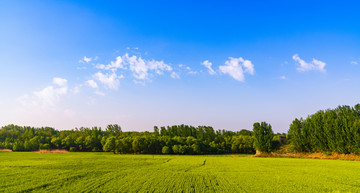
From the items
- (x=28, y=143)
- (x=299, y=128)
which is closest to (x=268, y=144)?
(x=299, y=128)

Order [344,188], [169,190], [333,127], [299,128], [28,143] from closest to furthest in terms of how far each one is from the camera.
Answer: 1. [169,190]
2. [344,188]
3. [333,127]
4. [299,128]
5. [28,143]

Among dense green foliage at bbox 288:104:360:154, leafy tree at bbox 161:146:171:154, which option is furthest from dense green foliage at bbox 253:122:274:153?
leafy tree at bbox 161:146:171:154

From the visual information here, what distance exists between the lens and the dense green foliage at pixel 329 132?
6166 centimetres

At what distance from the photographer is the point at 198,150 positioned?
337 feet

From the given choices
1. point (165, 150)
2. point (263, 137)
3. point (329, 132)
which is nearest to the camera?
point (329, 132)

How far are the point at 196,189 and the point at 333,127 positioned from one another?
70.3 m

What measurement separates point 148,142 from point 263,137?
51.6 meters

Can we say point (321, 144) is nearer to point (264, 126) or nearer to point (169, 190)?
point (264, 126)

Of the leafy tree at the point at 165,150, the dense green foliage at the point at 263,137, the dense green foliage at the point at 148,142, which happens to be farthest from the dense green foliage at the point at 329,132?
the leafy tree at the point at 165,150

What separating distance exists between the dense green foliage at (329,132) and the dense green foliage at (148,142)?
39.0 metres

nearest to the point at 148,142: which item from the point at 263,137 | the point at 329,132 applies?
the point at 263,137

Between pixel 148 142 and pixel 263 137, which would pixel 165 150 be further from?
pixel 263 137

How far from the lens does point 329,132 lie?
6856cm

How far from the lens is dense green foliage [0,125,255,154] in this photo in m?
99.3
